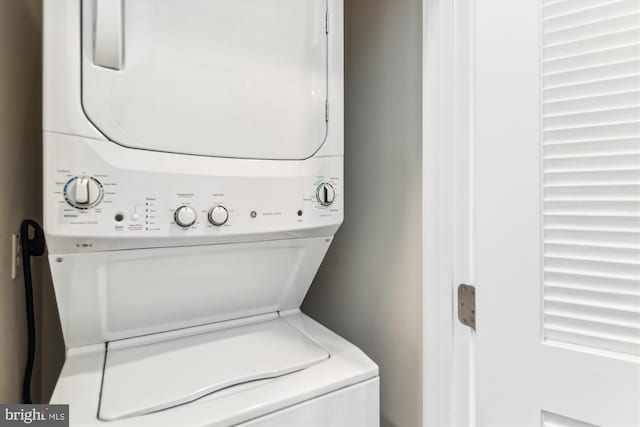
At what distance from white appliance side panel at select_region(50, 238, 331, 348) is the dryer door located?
1.10ft

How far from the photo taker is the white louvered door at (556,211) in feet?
2.62

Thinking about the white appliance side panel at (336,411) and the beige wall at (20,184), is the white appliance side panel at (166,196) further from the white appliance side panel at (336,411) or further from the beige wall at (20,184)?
the white appliance side panel at (336,411)

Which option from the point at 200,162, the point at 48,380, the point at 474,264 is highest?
the point at 200,162

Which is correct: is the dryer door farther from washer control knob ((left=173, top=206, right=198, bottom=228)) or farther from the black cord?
the black cord

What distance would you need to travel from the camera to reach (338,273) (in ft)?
5.40

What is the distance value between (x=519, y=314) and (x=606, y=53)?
0.68 meters

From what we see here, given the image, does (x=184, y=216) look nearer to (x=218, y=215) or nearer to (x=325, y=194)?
(x=218, y=215)

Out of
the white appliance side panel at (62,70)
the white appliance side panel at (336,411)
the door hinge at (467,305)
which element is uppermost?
the white appliance side panel at (62,70)

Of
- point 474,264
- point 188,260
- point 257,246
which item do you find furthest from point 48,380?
point 474,264

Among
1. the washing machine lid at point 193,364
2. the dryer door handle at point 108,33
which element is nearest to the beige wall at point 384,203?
the washing machine lid at point 193,364

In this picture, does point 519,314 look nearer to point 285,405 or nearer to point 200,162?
point 285,405

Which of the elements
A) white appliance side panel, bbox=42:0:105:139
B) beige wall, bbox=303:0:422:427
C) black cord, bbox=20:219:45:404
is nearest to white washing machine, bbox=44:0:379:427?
white appliance side panel, bbox=42:0:105:139

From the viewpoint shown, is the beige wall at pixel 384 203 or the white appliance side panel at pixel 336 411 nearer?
the white appliance side panel at pixel 336 411

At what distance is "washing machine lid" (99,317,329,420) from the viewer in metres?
0.85
